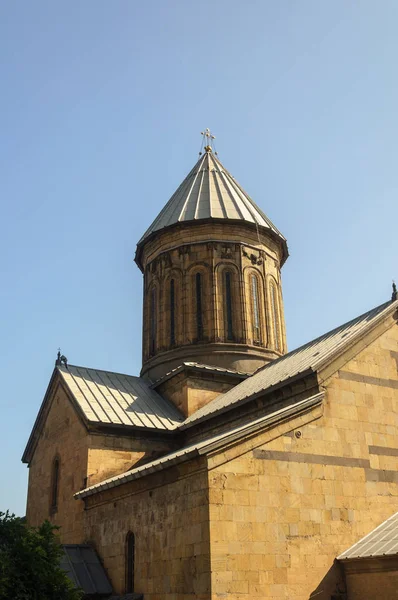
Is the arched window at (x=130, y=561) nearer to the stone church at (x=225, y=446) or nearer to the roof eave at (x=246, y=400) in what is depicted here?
the stone church at (x=225, y=446)

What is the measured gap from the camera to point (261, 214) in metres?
22.6

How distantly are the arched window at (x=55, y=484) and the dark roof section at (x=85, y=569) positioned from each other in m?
3.21

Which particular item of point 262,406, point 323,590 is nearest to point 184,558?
point 323,590

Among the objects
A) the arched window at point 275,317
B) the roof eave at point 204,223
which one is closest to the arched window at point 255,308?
the arched window at point 275,317

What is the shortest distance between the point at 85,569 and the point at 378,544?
6.22 m

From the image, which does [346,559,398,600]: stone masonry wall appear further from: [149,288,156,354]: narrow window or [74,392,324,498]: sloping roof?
[149,288,156,354]: narrow window

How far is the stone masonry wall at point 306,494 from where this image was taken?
9.95 m

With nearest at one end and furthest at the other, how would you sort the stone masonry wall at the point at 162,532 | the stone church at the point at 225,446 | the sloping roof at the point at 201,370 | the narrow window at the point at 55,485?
the stone masonry wall at the point at 162,532 < the stone church at the point at 225,446 < the narrow window at the point at 55,485 < the sloping roof at the point at 201,370

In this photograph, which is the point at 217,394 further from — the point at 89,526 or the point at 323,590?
the point at 323,590

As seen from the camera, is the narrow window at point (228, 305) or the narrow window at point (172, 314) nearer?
the narrow window at point (228, 305)

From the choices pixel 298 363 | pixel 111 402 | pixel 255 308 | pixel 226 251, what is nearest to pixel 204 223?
pixel 226 251

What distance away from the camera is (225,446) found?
10.4 metres

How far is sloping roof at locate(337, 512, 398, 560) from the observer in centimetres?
1030

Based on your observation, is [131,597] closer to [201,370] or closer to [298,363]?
[298,363]
